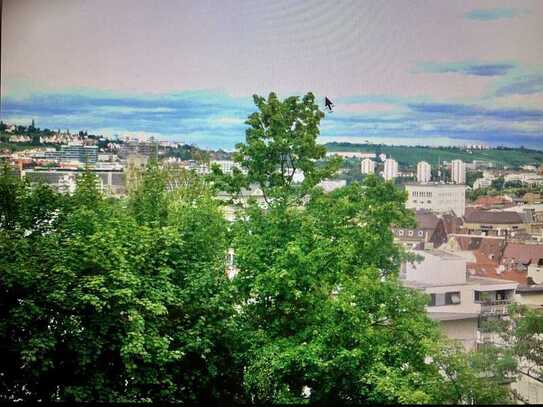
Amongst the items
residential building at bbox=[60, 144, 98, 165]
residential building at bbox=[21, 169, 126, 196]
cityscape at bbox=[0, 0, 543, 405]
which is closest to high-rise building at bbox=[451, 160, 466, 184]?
cityscape at bbox=[0, 0, 543, 405]

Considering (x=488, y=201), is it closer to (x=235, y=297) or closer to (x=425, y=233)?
(x=425, y=233)

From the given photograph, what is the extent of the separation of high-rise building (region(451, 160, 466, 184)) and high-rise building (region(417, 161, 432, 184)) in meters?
0.11

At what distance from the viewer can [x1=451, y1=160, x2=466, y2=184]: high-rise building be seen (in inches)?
133

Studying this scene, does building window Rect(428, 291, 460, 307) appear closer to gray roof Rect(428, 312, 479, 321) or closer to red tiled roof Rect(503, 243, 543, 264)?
gray roof Rect(428, 312, 479, 321)

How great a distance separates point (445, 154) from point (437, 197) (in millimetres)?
201

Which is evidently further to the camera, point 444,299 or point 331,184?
point 331,184

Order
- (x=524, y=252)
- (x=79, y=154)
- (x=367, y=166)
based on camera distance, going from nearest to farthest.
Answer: (x=524, y=252) → (x=367, y=166) → (x=79, y=154)

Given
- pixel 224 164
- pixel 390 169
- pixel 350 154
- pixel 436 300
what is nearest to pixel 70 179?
pixel 224 164

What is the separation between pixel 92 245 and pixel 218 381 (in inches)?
35.5

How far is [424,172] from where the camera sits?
3.47 m

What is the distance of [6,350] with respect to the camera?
129 inches

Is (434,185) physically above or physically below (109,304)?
above

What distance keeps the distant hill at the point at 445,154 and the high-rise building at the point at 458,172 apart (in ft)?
0.08

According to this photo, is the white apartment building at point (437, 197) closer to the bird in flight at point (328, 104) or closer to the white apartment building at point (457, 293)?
the white apartment building at point (457, 293)
